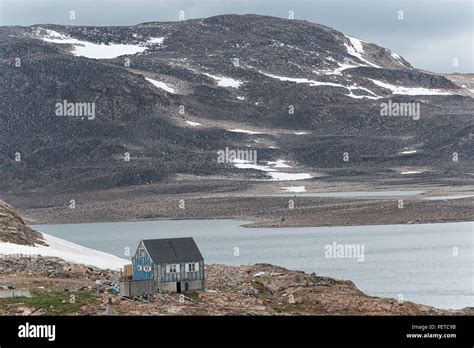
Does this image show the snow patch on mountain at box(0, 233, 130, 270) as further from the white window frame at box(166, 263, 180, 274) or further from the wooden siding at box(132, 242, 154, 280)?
the white window frame at box(166, 263, 180, 274)

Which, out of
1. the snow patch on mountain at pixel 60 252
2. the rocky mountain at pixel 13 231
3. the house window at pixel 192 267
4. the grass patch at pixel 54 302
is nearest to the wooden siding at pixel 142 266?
the house window at pixel 192 267

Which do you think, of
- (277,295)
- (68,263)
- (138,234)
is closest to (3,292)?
(277,295)

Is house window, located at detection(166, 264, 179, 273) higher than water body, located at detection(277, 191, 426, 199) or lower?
higher

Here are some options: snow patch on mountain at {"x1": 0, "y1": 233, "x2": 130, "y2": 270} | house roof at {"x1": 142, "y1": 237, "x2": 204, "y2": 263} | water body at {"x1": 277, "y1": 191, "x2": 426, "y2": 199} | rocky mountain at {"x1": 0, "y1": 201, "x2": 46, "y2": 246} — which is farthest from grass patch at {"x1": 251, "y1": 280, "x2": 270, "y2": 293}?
water body at {"x1": 277, "y1": 191, "x2": 426, "y2": 199}

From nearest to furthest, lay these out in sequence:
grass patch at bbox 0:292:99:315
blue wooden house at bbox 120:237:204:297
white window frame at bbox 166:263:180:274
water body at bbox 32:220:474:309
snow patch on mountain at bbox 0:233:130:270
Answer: grass patch at bbox 0:292:99:315 → blue wooden house at bbox 120:237:204:297 → white window frame at bbox 166:263:180:274 → snow patch on mountain at bbox 0:233:130:270 → water body at bbox 32:220:474:309

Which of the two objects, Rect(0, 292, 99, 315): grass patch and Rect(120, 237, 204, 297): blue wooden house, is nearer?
Rect(0, 292, 99, 315): grass patch

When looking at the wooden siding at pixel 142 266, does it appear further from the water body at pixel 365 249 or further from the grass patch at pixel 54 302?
the water body at pixel 365 249

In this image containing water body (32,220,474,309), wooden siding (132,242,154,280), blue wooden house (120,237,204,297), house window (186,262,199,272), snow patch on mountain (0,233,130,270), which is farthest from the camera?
water body (32,220,474,309)
